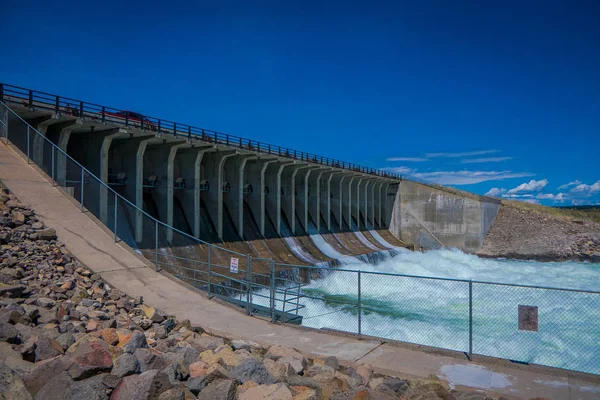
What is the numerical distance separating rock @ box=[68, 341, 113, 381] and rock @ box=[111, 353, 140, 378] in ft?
0.30

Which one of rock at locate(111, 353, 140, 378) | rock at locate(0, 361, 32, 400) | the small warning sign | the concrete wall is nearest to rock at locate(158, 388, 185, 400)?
rock at locate(111, 353, 140, 378)

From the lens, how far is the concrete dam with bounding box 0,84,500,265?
19953 mm

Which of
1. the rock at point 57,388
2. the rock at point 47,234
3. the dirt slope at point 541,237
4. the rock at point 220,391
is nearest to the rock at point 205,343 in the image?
the rock at point 220,391

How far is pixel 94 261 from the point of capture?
11719 mm

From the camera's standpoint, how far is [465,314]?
19.5m

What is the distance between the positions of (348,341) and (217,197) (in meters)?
21.1

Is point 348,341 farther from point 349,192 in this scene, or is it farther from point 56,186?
point 349,192

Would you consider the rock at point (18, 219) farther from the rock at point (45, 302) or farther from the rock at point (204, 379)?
the rock at point (204, 379)

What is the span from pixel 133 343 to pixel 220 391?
217cm

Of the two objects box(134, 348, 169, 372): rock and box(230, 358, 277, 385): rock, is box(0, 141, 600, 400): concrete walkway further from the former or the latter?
box(134, 348, 169, 372): rock

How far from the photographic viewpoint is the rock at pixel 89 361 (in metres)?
5.00

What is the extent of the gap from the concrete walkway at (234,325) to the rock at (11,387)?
15.7 feet

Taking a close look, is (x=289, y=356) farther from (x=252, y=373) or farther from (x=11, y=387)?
(x=11, y=387)

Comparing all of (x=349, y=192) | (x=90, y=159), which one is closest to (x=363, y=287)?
(x=90, y=159)
